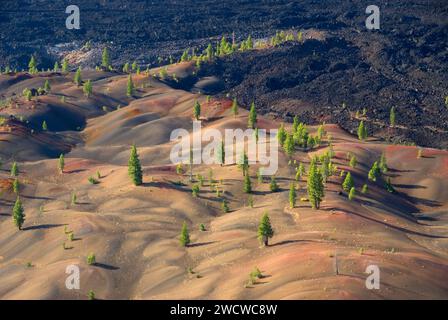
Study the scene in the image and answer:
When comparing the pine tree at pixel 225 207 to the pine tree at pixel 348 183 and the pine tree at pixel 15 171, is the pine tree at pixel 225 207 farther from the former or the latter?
the pine tree at pixel 15 171

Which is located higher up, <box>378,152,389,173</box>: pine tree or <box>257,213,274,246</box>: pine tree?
<box>257,213,274,246</box>: pine tree

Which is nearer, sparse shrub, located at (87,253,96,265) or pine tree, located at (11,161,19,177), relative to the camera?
sparse shrub, located at (87,253,96,265)

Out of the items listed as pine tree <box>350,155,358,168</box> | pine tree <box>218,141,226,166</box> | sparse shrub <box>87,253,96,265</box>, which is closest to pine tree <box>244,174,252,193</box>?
pine tree <box>218,141,226,166</box>

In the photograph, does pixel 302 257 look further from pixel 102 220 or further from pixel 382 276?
pixel 102 220

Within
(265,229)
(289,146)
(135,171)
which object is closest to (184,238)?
(265,229)

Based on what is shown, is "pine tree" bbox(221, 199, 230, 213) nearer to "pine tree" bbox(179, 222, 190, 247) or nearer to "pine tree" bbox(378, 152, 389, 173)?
"pine tree" bbox(179, 222, 190, 247)

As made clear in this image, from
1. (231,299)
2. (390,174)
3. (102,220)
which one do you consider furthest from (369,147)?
(231,299)

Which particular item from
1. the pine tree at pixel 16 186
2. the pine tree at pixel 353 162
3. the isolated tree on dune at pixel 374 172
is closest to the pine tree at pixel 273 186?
the pine tree at pixel 353 162

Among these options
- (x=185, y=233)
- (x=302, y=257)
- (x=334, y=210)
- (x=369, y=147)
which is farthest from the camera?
(x=369, y=147)
